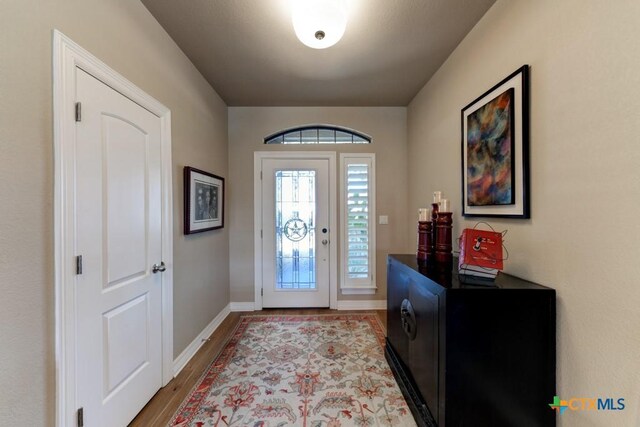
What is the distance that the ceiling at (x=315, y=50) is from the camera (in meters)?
1.74

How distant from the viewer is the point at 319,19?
59.0 inches

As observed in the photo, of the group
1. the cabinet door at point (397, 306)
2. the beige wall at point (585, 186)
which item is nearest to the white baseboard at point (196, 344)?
the cabinet door at point (397, 306)

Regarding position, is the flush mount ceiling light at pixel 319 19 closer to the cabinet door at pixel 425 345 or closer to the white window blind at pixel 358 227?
the cabinet door at pixel 425 345

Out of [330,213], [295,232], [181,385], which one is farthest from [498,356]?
[295,232]

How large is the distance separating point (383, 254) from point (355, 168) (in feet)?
3.90

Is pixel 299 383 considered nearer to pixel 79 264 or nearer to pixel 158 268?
pixel 158 268

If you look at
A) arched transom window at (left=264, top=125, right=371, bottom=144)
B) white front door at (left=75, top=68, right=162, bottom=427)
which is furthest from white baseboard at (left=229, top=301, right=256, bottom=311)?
arched transom window at (left=264, top=125, right=371, bottom=144)

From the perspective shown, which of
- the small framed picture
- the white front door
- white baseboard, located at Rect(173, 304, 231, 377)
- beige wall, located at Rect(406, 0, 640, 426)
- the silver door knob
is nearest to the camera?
beige wall, located at Rect(406, 0, 640, 426)

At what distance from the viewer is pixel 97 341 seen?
1.37m

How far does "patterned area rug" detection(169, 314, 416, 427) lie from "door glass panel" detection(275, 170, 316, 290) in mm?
744

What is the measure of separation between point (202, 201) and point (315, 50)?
1712mm

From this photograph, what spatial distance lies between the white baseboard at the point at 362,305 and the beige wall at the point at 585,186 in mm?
2067

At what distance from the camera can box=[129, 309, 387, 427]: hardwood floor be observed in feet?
5.39

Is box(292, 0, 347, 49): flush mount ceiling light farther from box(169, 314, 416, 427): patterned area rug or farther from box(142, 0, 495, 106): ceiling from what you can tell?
box(169, 314, 416, 427): patterned area rug
